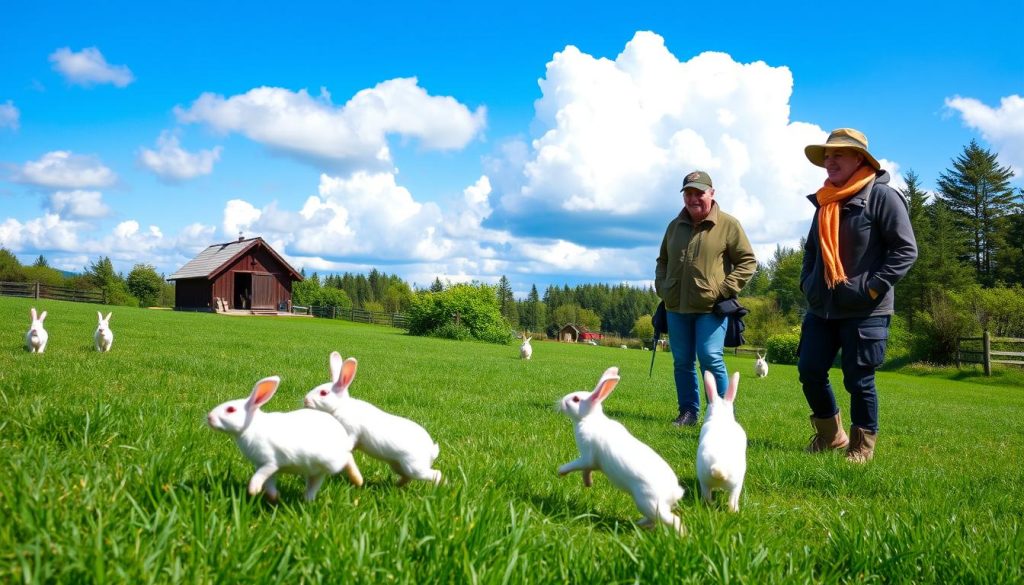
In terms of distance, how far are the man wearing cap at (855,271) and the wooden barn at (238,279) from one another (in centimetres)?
5012

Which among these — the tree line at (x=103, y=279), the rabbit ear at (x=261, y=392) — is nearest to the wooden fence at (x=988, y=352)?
the rabbit ear at (x=261, y=392)

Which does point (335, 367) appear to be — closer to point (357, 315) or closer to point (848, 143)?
point (848, 143)

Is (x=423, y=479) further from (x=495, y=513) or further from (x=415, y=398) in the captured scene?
(x=415, y=398)

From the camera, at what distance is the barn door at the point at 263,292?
51.2m

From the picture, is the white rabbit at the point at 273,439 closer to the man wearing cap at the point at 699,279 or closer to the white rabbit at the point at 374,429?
the white rabbit at the point at 374,429

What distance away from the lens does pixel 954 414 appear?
11492 mm

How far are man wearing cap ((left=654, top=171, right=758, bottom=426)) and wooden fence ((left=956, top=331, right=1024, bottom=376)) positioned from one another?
104 feet

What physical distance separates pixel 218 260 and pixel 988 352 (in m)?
51.4

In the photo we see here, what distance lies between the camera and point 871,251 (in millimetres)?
5352

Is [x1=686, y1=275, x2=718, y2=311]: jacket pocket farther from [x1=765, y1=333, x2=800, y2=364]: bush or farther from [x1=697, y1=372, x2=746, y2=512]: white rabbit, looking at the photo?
[x1=765, y1=333, x2=800, y2=364]: bush

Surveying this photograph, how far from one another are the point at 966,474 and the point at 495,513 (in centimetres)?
469

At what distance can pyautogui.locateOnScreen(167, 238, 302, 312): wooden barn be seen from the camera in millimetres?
50000

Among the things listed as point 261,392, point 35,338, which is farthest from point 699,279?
point 35,338

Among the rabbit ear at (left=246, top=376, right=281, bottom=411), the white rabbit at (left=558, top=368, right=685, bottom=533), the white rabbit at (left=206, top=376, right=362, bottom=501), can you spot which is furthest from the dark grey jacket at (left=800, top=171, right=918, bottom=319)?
the rabbit ear at (left=246, top=376, right=281, bottom=411)
